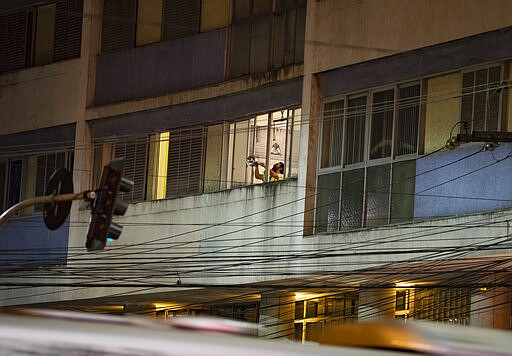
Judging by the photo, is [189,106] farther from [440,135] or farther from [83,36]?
[440,135]

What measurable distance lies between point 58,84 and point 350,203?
10.5 metres

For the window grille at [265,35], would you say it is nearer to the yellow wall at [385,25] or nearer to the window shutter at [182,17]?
the yellow wall at [385,25]

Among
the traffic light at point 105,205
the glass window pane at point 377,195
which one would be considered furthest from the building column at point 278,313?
the traffic light at point 105,205

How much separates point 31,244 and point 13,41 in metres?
5.44

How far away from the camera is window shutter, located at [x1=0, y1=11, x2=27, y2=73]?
118 feet

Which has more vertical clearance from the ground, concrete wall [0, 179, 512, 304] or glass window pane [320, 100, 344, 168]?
glass window pane [320, 100, 344, 168]

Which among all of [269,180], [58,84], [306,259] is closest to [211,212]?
[269,180]

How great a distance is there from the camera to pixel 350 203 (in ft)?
88.1

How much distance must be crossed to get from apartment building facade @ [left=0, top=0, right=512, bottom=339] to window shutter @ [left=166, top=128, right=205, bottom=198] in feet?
A: 0.17

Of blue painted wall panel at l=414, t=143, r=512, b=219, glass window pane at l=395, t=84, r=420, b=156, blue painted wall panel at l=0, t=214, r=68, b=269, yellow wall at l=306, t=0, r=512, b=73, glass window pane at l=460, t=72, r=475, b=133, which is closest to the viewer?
blue painted wall panel at l=414, t=143, r=512, b=219

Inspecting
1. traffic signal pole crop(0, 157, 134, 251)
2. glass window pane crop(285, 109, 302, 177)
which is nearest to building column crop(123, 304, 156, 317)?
glass window pane crop(285, 109, 302, 177)

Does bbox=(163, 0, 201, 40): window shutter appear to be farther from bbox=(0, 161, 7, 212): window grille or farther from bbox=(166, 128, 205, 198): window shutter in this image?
bbox=(0, 161, 7, 212): window grille

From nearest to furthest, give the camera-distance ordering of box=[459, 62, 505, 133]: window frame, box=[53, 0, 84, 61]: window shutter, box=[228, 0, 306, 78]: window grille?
box=[459, 62, 505, 133]: window frame → box=[228, 0, 306, 78]: window grille → box=[53, 0, 84, 61]: window shutter

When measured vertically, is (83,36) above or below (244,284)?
above
